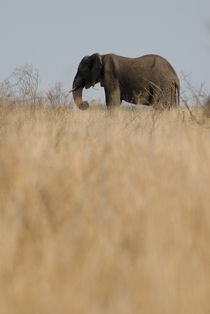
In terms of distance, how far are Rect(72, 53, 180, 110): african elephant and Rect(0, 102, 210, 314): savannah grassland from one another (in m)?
7.62

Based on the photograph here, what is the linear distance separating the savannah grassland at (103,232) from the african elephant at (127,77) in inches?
300

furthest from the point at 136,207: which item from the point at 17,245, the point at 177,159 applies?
the point at 177,159

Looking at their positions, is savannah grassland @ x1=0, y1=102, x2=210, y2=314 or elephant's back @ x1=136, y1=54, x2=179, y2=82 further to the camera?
elephant's back @ x1=136, y1=54, x2=179, y2=82

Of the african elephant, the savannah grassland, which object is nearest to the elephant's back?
the african elephant

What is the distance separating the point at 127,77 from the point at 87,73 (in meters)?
0.92

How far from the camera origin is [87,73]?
1083 cm

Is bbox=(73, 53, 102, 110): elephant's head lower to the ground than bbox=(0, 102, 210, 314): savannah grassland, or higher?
higher

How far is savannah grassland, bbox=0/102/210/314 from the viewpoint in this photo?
48.6 inches

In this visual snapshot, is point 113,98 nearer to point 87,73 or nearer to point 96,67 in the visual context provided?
point 96,67

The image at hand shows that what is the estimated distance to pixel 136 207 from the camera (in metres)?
1.77

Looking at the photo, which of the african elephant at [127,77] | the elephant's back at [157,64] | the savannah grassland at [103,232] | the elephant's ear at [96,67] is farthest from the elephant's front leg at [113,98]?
the savannah grassland at [103,232]

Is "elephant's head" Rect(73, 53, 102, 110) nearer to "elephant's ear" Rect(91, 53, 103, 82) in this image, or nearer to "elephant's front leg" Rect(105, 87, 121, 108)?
"elephant's ear" Rect(91, 53, 103, 82)

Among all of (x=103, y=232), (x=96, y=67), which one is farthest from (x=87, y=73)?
(x=103, y=232)

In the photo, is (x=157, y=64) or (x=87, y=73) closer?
(x=157, y=64)
